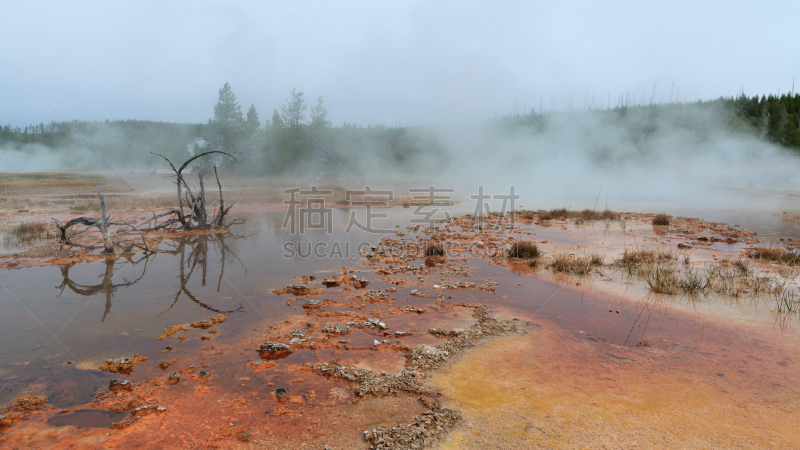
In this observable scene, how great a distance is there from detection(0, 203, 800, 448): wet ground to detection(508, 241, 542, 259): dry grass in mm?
1259

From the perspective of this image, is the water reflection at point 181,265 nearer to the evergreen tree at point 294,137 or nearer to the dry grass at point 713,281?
the dry grass at point 713,281

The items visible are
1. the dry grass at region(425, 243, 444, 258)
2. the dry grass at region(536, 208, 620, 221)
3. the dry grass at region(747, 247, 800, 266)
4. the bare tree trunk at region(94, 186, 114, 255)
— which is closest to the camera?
the dry grass at region(747, 247, 800, 266)

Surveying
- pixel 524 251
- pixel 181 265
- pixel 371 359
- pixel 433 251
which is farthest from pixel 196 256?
pixel 524 251

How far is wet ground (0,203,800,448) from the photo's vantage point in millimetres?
2924

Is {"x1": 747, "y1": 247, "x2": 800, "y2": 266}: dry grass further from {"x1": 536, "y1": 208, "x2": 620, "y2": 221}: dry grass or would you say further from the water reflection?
the water reflection

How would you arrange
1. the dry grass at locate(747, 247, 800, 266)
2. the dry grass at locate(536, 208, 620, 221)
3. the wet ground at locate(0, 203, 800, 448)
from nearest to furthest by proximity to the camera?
the wet ground at locate(0, 203, 800, 448), the dry grass at locate(747, 247, 800, 266), the dry grass at locate(536, 208, 620, 221)

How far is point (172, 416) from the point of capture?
3014 mm

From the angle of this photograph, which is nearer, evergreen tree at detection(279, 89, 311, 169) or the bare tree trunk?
the bare tree trunk

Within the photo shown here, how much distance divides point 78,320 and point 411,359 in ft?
14.1

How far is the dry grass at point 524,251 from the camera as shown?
841 cm

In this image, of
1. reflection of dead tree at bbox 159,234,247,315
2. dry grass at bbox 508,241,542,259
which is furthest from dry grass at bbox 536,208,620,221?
reflection of dead tree at bbox 159,234,247,315

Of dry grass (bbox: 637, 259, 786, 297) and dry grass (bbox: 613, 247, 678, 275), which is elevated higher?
dry grass (bbox: 613, 247, 678, 275)

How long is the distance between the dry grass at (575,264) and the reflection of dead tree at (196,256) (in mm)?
5815

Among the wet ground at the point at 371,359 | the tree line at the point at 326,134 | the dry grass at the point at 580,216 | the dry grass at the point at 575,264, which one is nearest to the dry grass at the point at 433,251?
the wet ground at the point at 371,359
